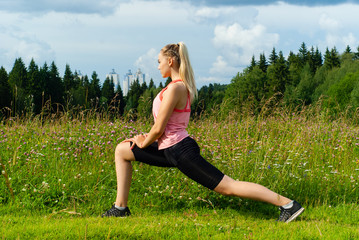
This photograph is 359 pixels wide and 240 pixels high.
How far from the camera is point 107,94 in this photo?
113000mm

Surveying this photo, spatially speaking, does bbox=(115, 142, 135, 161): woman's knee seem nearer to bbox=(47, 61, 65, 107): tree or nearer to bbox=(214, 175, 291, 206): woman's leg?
bbox=(214, 175, 291, 206): woman's leg

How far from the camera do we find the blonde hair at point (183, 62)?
4332mm

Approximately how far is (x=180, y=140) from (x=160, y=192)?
134 cm

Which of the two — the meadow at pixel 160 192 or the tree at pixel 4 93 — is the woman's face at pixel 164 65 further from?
the tree at pixel 4 93

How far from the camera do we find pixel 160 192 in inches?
214

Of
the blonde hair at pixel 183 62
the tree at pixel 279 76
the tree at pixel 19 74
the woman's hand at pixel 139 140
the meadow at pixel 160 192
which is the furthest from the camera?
the tree at pixel 19 74

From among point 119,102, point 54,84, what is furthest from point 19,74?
point 119,102

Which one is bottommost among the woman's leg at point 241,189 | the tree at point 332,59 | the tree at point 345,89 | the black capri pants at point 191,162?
the woman's leg at point 241,189

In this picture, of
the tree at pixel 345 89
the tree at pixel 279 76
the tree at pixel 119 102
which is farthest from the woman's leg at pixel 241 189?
the tree at pixel 279 76

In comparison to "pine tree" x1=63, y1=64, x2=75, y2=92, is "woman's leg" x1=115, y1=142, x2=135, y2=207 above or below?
below

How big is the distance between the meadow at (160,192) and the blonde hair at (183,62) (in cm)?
134

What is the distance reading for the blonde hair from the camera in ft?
14.2

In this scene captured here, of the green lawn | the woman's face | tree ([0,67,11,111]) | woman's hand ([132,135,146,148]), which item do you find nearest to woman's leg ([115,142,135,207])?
woman's hand ([132,135,146,148])

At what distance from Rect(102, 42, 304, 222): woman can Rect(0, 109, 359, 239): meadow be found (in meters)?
0.33
